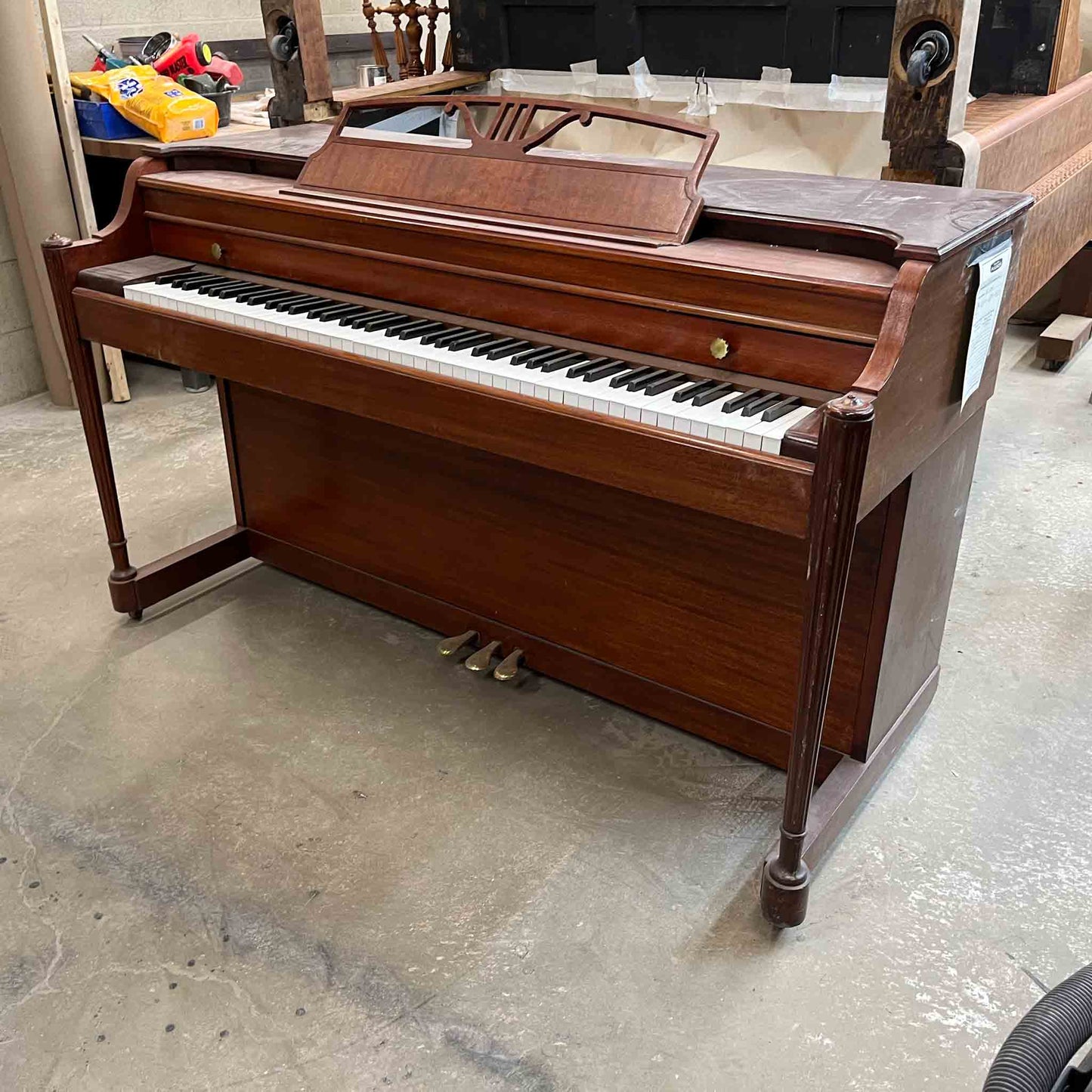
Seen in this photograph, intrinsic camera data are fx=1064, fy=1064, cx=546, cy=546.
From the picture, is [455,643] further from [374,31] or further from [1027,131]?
[374,31]

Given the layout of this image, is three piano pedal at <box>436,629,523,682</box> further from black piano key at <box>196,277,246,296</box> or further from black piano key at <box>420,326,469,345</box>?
black piano key at <box>196,277,246,296</box>

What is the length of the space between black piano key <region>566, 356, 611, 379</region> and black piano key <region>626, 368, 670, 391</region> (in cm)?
8

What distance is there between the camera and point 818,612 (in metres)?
1.51

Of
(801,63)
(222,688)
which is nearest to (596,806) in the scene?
(222,688)

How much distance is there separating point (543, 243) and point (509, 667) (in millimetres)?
924

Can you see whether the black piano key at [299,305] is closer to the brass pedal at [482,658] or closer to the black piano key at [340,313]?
the black piano key at [340,313]

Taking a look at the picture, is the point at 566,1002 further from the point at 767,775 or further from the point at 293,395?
the point at 293,395

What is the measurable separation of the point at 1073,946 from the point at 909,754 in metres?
0.52

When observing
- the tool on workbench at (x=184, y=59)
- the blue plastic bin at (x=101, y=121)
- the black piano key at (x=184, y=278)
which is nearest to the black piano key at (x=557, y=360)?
the black piano key at (x=184, y=278)

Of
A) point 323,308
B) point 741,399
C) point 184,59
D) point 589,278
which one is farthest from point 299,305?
point 184,59

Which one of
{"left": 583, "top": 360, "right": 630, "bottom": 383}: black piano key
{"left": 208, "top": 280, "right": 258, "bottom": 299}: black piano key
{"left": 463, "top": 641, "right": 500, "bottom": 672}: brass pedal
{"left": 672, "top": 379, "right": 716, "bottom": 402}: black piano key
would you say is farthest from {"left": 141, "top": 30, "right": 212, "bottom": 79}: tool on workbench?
{"left": 672, "top": 379, "right": 716, "bottom": 402}: black piano key

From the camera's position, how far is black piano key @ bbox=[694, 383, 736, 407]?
5.17 ft

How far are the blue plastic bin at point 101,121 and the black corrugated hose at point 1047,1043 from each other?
12.8 ft

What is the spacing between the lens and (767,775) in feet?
6.89
